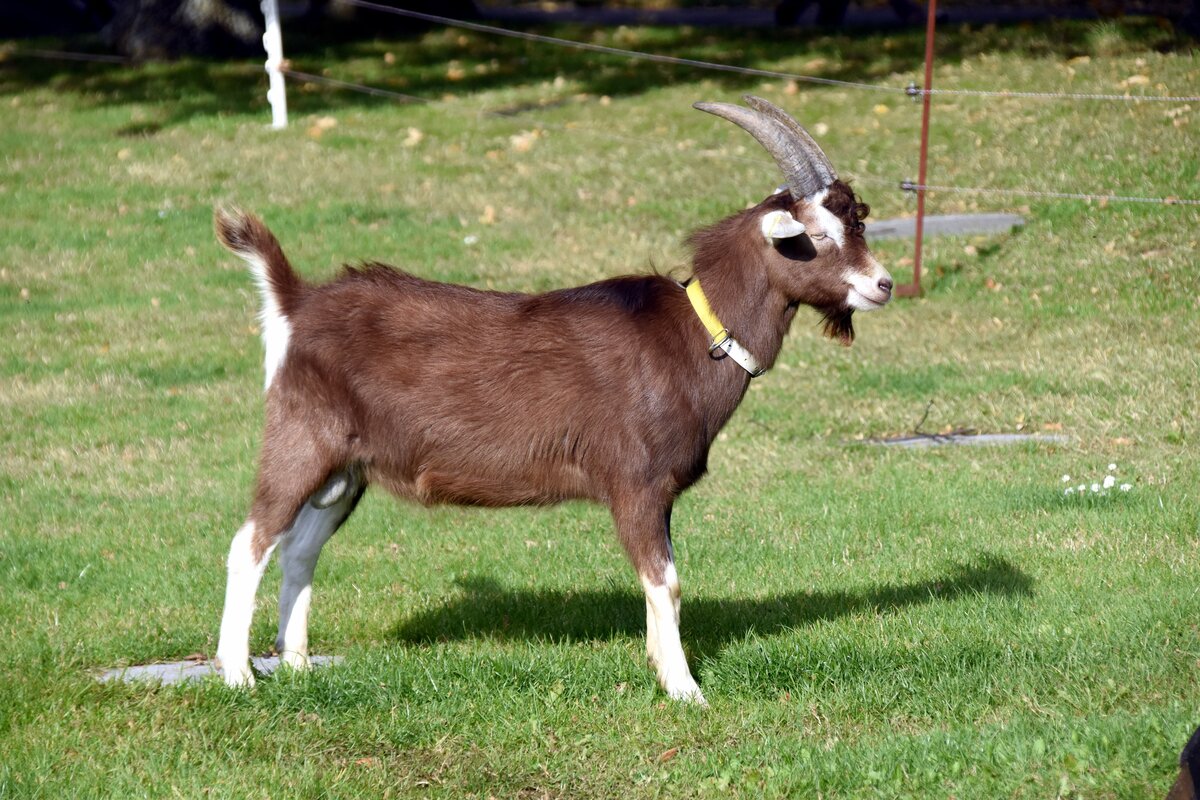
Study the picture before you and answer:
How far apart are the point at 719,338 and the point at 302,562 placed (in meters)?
2.02

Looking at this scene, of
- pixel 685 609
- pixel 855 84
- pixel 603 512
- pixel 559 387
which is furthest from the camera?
pixel 855 84

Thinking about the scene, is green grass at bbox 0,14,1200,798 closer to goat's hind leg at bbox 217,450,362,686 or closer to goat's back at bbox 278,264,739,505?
goat's hind leg at bbox 217,450,362,686

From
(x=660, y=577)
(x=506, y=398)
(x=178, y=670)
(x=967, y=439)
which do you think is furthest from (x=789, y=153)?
(x=967, y=439)

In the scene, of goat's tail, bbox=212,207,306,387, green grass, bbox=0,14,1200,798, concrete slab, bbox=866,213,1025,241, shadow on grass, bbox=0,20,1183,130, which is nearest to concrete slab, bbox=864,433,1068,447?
green grass, bbox=0,14,1200,798

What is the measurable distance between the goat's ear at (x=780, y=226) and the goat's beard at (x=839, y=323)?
42 centimetres

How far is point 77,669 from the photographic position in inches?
236

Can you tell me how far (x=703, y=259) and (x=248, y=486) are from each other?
4.08m

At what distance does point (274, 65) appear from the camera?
1708 centimetres

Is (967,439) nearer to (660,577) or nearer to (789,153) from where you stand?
(789,153)

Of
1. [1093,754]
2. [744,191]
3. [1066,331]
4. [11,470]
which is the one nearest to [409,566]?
[11,470]

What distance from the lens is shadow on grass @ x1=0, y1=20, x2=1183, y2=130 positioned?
18891 mm

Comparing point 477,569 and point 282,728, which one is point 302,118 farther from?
point 282,728

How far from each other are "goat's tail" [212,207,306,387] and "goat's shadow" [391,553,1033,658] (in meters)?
1.61

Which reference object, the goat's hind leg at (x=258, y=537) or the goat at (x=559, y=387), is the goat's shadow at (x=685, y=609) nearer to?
the goat at (x=559, y=387)
